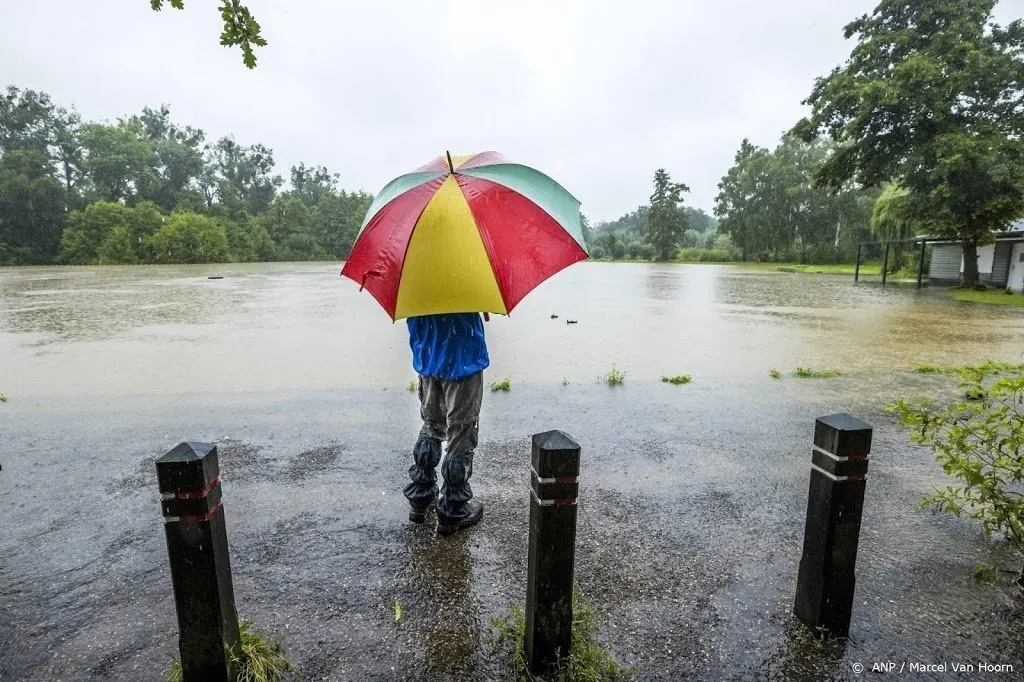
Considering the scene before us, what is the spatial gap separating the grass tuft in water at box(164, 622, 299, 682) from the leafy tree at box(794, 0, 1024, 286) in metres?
22.7

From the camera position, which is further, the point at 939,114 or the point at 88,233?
the point at 88,233

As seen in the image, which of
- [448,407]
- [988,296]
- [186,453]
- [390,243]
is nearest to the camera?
[186,453]

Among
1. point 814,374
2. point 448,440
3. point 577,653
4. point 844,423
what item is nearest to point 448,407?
point 448,440

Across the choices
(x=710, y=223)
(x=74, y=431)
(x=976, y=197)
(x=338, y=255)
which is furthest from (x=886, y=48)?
(x=710, y=223)

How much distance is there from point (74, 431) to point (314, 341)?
502 centimetres

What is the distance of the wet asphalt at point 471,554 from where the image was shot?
240cm

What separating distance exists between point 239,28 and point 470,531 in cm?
318

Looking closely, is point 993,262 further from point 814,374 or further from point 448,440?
point 448,440

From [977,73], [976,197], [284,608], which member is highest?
[977,73]

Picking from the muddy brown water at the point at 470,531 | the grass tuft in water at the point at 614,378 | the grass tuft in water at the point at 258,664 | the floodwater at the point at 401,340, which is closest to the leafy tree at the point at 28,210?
the floodwater at the point at 401,340

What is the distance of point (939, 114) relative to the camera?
19875 mm

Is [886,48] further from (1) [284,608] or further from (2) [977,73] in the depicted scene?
(1) [284,608]

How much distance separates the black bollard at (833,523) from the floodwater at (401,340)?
4.88m

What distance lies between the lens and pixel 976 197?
63.9 ft
